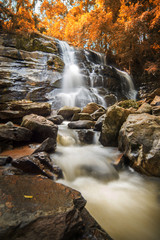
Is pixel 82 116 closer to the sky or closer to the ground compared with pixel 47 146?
closer to the sky

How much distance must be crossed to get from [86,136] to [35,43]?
38.3 ft

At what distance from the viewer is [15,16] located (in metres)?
12.6

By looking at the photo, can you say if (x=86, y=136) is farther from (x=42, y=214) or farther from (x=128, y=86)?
(x=128, y=86)

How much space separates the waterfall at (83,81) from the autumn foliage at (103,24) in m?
2.73

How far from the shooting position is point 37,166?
260cm

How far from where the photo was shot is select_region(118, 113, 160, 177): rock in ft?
10.2

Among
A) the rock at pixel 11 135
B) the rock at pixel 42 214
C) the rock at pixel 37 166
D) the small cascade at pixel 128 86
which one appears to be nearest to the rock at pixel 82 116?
the rock at pixel 11 135

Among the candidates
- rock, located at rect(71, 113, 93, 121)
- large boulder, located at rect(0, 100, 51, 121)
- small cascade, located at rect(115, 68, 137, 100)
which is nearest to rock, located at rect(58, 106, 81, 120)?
rock, located at rect(71, 113, 93, 121)

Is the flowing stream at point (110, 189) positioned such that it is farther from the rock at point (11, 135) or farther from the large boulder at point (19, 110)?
the large boulder at point (19, 110)

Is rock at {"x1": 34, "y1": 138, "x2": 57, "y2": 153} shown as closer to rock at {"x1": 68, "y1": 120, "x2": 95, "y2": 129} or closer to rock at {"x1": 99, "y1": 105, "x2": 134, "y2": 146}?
rock at {"x1": 99, "y1": 105, "x2": 134, "y2": 146}

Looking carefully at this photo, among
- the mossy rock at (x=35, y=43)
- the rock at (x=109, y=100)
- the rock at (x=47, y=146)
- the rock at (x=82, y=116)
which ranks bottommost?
the rock at (x=47, y=146)

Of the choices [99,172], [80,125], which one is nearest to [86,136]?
[80,125]

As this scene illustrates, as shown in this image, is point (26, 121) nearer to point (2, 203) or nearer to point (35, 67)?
point (2, 203)

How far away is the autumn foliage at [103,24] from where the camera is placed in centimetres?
1231
